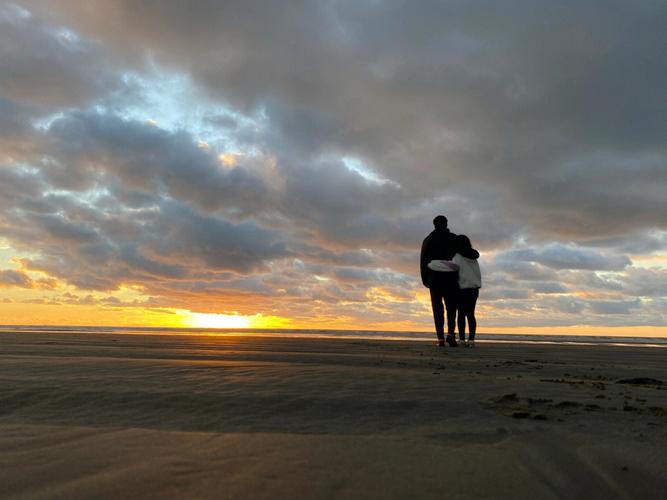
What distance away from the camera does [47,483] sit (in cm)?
113

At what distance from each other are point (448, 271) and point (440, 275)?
145 millimetres

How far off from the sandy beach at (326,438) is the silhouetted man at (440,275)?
4.59m

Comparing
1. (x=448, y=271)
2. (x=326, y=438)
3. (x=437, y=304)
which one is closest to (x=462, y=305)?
(x=437, y=304)

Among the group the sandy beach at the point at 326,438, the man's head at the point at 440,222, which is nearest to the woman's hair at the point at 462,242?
the man's head at the point at 440,222

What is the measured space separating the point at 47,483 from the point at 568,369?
3.89 m

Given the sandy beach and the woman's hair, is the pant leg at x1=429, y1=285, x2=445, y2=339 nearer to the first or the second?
the woman's hair

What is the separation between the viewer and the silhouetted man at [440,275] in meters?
7.38

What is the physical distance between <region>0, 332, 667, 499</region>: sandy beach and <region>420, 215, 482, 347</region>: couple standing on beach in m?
4.59

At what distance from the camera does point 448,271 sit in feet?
24.2

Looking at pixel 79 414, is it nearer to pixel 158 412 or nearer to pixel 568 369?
pixel 158 412

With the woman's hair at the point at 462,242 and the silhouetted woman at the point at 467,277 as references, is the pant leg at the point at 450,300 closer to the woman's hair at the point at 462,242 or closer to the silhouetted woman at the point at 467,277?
the silhouetted woman at the point at 467,277

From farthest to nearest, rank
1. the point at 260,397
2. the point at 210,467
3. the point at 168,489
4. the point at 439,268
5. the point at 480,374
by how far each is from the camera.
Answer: the point at 439,268 < the point at 480,374 < the point at 260,397 < the point at 210,467 < the point at 168,489

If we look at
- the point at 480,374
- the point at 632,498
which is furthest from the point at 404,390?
the point at 632,498

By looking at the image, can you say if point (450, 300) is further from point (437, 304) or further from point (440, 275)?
point (440, 275)
